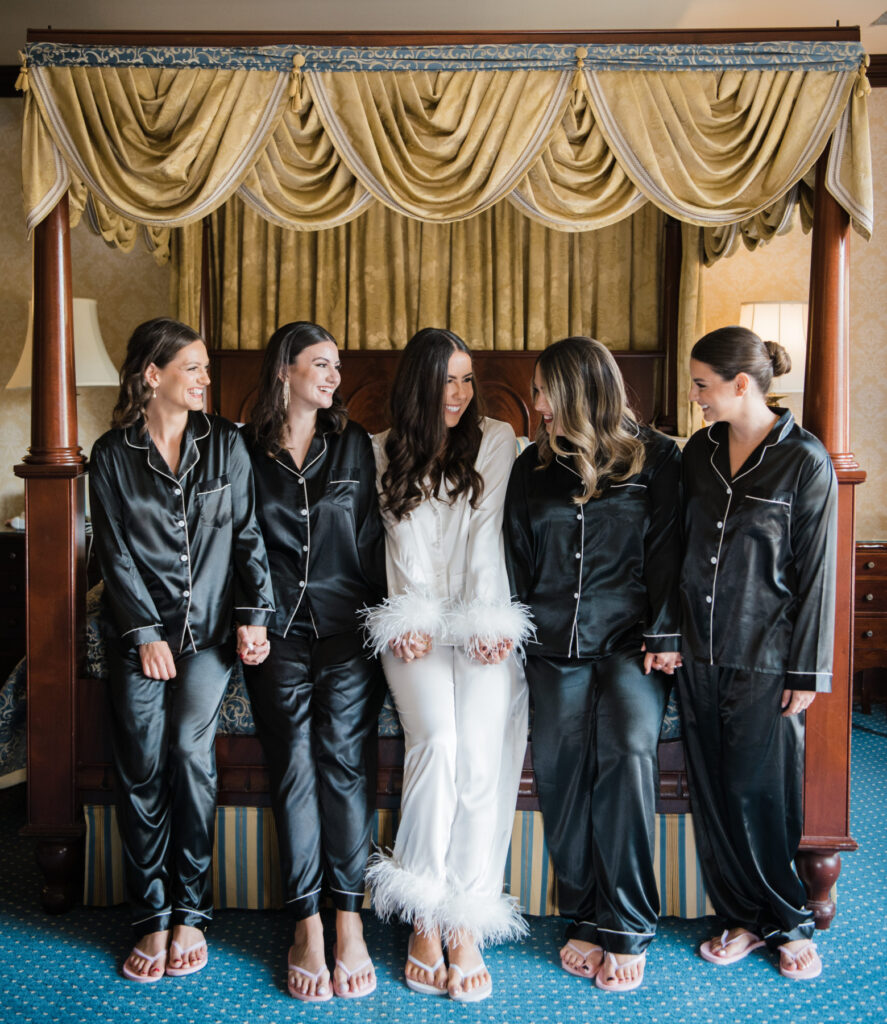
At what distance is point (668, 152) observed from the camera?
2.65 meters

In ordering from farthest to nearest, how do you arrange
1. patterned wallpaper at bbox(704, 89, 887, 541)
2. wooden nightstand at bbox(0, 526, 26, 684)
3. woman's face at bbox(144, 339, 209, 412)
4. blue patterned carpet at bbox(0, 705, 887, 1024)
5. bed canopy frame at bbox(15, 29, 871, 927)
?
patterned wallpaper at bbox(704, 89, 887, 541)
wooden nightstand at bbox(0, 526, 26, 684)
bed canopy frame at bbox(15, 29, 871, 927)
woman's face at bbox(144, 339, 209, 412)
blue patterned carpet at bbox(0, 705, 887, 1024)

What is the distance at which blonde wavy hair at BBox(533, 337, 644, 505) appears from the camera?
2400 millimetres

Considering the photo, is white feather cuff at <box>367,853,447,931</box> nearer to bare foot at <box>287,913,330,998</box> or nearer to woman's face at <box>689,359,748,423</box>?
bare foot at <box>287,913,330,998</box>

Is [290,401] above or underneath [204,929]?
above

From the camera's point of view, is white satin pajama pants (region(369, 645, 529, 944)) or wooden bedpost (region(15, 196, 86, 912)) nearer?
white satin pajama pants (region(369, 645, 529, 944))

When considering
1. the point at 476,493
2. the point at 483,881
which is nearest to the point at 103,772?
the point at 483,881

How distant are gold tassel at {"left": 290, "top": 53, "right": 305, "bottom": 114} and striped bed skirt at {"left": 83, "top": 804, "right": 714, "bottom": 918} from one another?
199cm

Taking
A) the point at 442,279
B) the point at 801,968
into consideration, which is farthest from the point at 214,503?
the point at 442,279

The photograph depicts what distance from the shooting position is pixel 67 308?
266 centimetres

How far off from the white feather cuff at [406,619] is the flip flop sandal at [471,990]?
0.80 meters

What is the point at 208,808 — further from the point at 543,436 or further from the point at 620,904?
the point at 543,436

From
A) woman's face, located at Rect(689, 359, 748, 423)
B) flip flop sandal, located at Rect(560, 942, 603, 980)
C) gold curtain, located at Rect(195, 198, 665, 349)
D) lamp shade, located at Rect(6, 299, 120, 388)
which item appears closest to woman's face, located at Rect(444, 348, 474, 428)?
woman's face, located at Rect(689, 359, 748, 423)

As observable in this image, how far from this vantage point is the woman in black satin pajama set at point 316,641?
233 centimetres

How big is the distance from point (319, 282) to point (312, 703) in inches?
100
